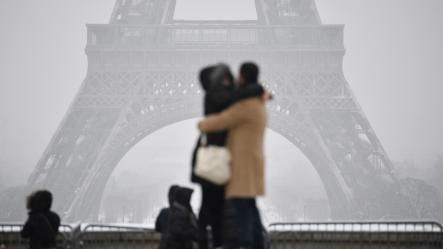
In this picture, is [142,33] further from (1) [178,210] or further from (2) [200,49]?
(1) [178,210]

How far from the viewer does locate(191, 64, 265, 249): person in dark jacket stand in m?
4.53

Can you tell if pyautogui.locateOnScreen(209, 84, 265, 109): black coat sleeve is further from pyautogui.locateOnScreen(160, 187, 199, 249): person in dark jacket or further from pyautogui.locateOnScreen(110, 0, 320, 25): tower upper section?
pyautogui.locateOnScreen(110, 0, 320, 25): tower upper section

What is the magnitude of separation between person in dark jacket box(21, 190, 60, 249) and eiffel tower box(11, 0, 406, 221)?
19.0m

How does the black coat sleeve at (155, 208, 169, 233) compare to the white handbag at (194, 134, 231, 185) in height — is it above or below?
below

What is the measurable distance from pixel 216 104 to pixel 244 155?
38cm

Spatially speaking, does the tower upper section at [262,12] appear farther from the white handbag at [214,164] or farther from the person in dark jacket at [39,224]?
the white handbag at [214,164]

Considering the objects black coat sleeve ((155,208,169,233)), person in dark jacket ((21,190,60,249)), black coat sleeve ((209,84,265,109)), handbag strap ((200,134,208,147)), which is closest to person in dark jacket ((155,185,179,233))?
black coat sleeve ((155,208,169,233))

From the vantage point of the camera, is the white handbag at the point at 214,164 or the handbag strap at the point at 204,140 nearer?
Result: the white handbag at the point at 214,164

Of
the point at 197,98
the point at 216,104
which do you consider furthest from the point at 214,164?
the point at 197,98

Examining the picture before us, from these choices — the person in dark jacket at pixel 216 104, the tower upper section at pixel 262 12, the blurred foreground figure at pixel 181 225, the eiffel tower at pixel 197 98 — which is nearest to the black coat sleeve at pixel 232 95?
the person in dark jacket at pixel 216 104

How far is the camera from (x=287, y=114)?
27.0 metres

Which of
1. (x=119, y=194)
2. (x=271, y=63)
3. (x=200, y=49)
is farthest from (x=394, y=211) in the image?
(x=119, y=194)

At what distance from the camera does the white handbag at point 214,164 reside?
441 centimetres

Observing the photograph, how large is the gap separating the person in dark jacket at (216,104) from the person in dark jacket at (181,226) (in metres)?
0.62
